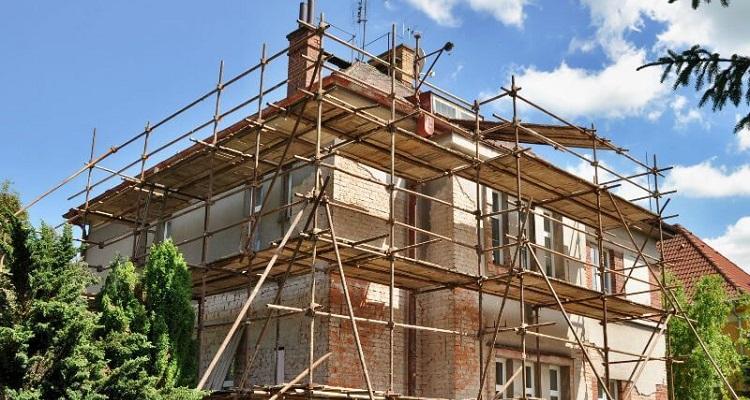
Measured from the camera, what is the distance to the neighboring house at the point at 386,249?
13609mm

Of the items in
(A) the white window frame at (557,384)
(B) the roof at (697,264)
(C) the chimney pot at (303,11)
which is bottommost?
(A) the white window frame at (557,384)

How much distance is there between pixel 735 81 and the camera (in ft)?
20.4

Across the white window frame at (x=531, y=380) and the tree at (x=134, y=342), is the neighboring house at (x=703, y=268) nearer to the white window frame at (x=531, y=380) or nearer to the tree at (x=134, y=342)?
the white window frame at (x=531, y=380)

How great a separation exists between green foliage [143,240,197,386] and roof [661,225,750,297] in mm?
18909

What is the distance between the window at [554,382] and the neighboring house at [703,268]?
32.9 ft

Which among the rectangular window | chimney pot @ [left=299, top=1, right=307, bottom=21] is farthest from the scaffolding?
chimney pot @ [left=299, top=1, right=307, bottom=21]

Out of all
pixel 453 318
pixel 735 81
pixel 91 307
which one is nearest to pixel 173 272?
pixel 91 307

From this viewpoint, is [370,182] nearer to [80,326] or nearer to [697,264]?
[80,326]

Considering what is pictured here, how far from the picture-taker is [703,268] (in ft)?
89.3

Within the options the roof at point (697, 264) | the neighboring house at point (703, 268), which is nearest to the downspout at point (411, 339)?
the neighboring house at point (703, 268)

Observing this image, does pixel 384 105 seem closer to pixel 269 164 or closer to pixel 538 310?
pixel 269 164

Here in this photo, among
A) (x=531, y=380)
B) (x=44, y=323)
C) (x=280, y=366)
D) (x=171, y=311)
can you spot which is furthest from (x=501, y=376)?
(x=44, y=323)

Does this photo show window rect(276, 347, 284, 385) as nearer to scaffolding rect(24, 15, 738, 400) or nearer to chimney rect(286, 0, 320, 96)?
scaffolding rect(24, 15, 738, 400)

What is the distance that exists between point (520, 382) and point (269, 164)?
21.6ft
